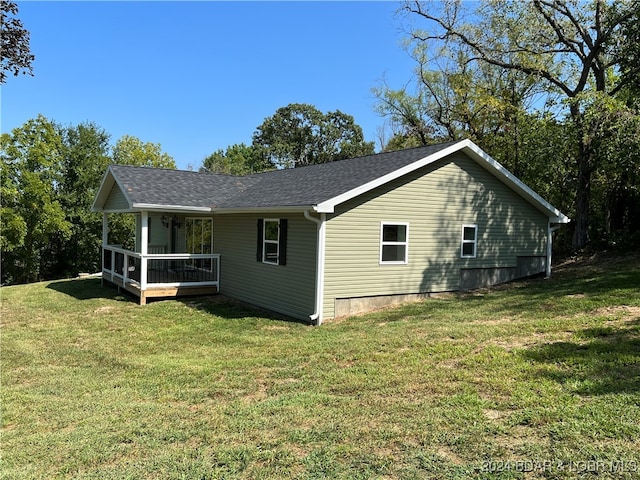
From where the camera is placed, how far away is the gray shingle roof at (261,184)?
11.2 m

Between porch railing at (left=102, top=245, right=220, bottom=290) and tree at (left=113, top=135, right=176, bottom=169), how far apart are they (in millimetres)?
14768

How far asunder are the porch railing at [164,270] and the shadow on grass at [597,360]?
9.70 metres

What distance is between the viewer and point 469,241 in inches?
503

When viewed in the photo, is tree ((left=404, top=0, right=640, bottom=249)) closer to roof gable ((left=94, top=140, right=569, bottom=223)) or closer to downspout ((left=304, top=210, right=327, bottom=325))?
roof gable ((left=94, top=140, right=569, bottom=223))

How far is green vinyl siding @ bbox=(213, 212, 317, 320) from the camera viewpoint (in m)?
10.5

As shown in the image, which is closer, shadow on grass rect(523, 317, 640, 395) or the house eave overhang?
shadow on grass rect(523, 317, 640, 395)

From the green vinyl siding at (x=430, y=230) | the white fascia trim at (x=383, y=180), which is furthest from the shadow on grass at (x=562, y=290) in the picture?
the white fascia trim at (x=383, y=180)

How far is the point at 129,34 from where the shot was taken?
1309 cm

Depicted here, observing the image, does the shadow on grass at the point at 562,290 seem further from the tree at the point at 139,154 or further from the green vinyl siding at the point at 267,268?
the tree at the point at 139,154

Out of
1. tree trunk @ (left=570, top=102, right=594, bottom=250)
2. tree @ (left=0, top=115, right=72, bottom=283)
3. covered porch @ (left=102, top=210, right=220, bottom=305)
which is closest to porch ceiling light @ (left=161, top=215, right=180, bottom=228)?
covered porch @ (left=102, top=210, right=220, bottom=305)

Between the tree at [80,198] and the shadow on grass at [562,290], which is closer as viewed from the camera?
the shadow on grass at [562,290]

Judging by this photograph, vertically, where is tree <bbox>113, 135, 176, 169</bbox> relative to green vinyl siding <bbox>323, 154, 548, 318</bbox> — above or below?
above

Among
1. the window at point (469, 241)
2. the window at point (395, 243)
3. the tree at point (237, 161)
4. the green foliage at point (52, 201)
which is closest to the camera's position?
the window at point (395, 243)

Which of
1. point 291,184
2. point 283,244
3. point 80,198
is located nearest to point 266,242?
point 283,244
